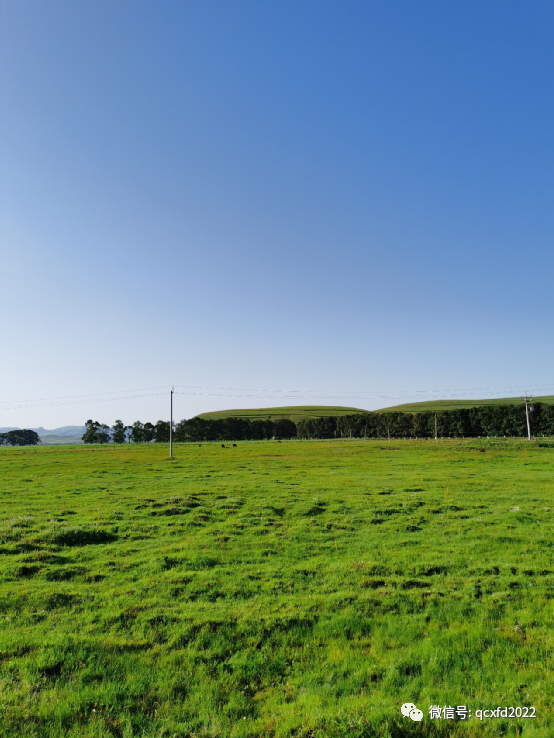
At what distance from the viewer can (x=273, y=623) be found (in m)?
10.8

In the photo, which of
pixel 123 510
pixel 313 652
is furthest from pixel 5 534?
pixel 313 652

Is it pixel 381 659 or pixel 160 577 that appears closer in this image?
pixel 381 659

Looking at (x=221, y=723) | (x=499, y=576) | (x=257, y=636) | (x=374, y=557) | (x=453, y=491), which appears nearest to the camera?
(x=221, y=723)

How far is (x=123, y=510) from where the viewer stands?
26.4 metres

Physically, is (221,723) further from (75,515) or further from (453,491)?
(453,491)

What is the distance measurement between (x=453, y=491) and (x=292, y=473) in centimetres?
2198

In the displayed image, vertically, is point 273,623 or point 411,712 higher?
point 411,712

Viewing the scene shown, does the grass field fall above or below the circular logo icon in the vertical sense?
below

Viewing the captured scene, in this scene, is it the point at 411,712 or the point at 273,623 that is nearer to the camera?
the point at 411,712

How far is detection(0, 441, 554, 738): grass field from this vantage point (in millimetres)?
7301

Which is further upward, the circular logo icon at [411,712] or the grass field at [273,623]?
the circular logo icon at [411,712]

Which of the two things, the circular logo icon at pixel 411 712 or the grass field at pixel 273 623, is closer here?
the circular logo icon at pixel 411 712

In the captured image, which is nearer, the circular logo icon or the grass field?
the circular logo icon

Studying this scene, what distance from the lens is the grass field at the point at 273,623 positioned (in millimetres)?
7301
